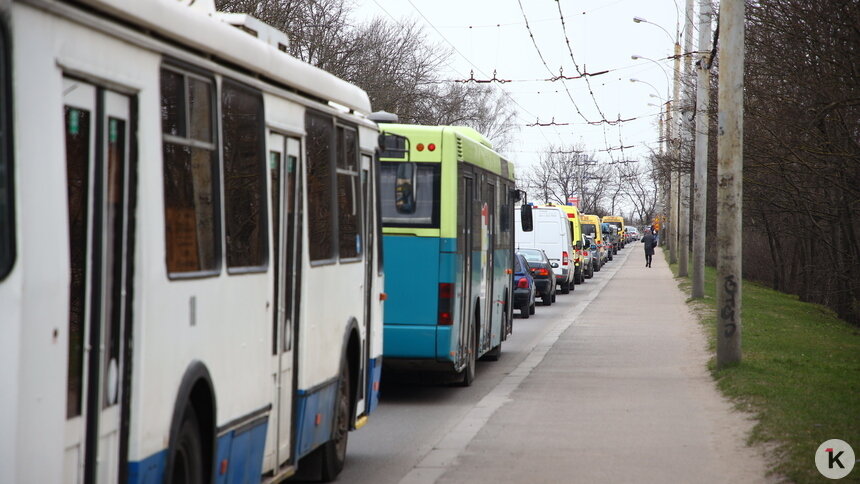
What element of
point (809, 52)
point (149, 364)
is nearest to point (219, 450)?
point (149, 364)

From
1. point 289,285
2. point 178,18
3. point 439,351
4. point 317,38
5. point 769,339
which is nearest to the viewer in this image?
point 178,18

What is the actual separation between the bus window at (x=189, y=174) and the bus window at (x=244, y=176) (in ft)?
0.77

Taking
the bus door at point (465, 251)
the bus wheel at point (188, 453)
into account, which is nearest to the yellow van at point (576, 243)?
the bus door at point (465, 251)

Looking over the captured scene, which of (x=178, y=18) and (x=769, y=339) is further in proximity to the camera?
(x=769, y=339)

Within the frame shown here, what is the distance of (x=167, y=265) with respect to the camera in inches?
197

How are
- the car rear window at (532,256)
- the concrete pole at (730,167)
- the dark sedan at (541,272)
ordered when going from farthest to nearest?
the car rear window at (532,256) → the dark sedan at (541,272) → the concrete pole at (730,167)

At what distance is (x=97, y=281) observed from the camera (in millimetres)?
4426

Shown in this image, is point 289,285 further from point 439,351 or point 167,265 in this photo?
point 439,351

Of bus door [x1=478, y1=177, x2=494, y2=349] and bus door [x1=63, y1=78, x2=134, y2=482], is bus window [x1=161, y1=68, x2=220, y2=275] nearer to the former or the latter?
bus door [x1=63, y1=78, x2=134, y2=482]

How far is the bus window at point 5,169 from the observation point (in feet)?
12.3

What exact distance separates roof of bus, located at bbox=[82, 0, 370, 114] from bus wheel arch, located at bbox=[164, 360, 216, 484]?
1.42 metres

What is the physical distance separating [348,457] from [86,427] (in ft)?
18.5

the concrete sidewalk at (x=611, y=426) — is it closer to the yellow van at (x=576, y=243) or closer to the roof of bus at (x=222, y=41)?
the roof of bus at (x=222, y=41)

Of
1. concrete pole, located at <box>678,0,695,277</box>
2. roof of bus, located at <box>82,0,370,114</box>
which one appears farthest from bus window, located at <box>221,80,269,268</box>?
concrete pole, located at <box>678,0,695,277</box>
